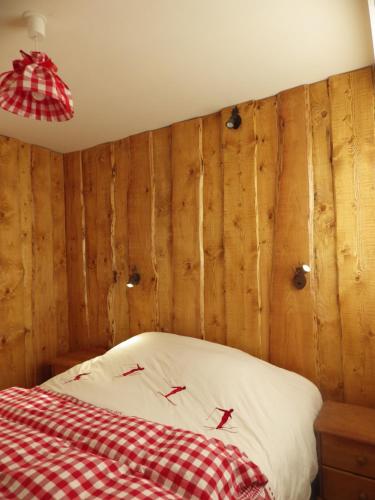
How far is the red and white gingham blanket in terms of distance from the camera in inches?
39.7

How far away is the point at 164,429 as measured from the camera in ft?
4.48

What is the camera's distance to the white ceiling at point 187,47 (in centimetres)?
135

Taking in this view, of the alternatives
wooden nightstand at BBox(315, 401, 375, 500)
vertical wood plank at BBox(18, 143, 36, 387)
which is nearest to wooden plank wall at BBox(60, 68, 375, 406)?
wooden nightstand at BBox(315, 401, 375, 500)

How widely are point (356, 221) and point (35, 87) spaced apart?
171 centimetres

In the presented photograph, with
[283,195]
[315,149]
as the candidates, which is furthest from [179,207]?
[315,149]

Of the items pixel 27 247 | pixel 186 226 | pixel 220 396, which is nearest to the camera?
pixel 220 396

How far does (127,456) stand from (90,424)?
28 cm

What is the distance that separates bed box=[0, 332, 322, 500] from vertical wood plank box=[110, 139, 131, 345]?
64 centimetres

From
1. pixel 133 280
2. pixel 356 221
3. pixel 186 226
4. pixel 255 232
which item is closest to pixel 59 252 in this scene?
pixel 133 280

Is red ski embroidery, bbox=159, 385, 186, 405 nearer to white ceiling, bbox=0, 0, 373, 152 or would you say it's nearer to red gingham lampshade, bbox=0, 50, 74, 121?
red gingham lampshade, bbox=0, 50, 74, 121

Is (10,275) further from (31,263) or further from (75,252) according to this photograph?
(75,252)

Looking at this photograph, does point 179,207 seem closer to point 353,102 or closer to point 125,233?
point 125,233

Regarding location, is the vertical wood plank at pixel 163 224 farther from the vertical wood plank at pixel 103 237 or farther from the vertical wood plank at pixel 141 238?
the vertical wood plank at pixel 103 237

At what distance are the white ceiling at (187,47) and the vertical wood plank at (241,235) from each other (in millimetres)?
260
